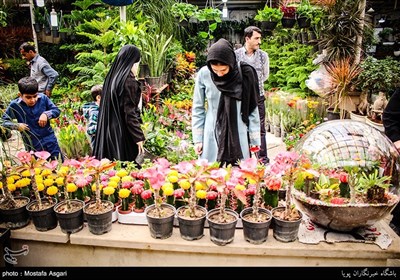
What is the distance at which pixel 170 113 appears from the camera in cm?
547

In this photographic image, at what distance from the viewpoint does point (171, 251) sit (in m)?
1.98

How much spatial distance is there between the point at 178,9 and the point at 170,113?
288 cm

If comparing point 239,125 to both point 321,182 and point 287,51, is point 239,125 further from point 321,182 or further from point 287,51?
point 287,51

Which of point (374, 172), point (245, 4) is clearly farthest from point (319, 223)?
point (245, 4)

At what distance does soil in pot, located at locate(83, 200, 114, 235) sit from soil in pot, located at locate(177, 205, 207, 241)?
404mm

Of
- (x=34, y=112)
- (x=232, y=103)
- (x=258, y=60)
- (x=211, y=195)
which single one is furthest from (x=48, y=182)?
(x=258, y=60)

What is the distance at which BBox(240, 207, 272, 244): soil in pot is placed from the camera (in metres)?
1.88

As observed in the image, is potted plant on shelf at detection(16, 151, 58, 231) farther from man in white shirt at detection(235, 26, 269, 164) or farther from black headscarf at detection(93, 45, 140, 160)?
man in white shirt at detection(235, 26, 269, 164)

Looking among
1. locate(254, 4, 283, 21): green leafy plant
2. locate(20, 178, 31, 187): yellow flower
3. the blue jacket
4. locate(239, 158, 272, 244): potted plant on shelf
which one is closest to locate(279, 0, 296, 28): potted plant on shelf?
locate(254, 4, 283, 21): green leafy plant

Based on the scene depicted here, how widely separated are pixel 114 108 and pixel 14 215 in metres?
1.43

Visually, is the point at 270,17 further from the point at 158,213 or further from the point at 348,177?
the point at 158,213

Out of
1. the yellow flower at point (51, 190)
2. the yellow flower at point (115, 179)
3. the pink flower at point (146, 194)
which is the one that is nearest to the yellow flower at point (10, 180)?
the yellow flower at point (51, 190)

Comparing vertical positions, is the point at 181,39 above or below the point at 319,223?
above

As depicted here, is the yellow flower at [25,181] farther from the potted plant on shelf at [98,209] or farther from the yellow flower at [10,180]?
the potted plant on shelf at [98,209]
